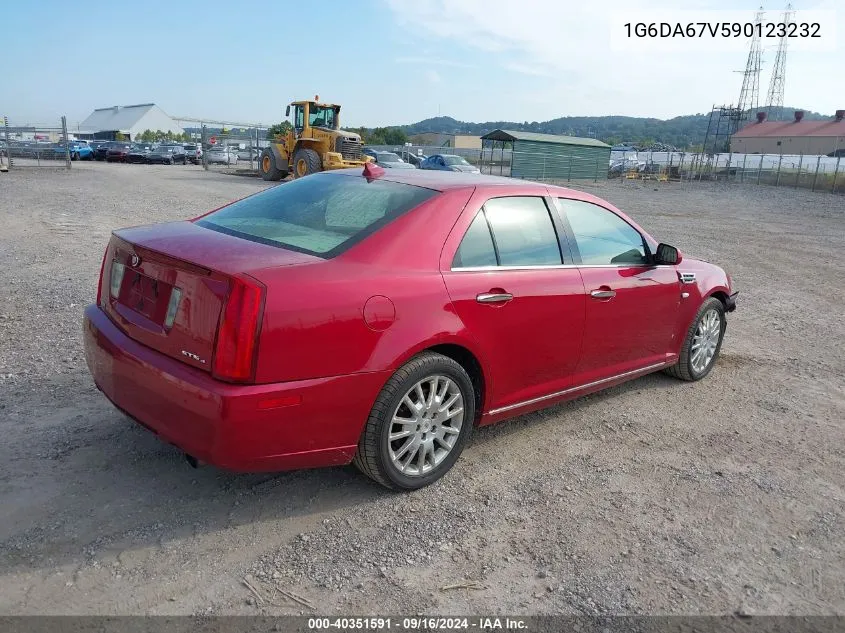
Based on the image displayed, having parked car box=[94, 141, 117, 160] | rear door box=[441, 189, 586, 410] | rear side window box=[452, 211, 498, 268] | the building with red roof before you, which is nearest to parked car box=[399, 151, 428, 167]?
parked car box=[94, 141, 117, 160]

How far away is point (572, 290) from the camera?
410 centimetres

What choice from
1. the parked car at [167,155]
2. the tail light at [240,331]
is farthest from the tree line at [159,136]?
the tail light at [240,331]

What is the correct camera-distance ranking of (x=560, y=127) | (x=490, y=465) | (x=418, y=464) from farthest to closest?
(x=560, y=127) → (x=490, y=465) → (x=418, y=464)

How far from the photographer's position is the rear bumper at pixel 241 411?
2.84 m

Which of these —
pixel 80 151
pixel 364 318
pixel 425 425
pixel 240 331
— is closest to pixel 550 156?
pixel 80 151

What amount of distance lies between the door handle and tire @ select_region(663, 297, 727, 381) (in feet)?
7.32

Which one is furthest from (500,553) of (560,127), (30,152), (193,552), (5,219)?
(560,127)

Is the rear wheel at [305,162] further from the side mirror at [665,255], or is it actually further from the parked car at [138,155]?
the side mirror at [665,255]

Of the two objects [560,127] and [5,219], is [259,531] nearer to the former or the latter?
[5,219]

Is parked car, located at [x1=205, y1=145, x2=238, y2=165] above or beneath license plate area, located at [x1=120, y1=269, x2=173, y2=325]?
above

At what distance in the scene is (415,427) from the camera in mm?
3424

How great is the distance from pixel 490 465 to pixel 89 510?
2063 mm

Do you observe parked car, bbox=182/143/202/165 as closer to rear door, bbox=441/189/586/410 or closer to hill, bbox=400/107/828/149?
rear door, bbox=441/189/586/410

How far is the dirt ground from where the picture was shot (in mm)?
2760
